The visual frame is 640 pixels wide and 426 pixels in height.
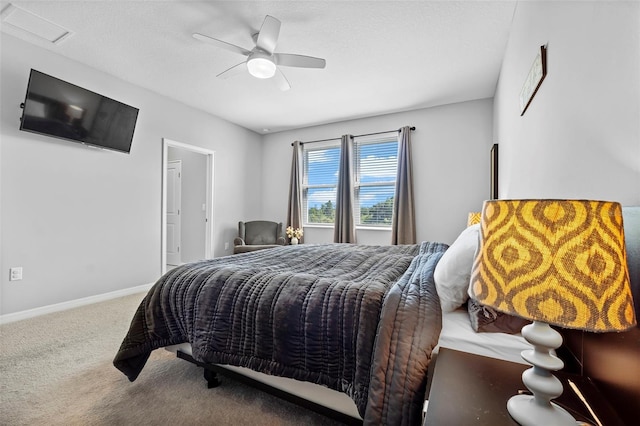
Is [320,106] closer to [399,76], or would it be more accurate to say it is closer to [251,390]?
[399,76]

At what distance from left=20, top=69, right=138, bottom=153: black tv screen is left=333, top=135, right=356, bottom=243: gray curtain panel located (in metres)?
3.08

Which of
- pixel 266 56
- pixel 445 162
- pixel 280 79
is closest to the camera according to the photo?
pixel 266 56

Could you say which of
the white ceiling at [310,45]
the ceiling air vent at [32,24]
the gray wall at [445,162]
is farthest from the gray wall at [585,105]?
the ceiling air vent at [32,24]

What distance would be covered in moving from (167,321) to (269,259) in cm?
75

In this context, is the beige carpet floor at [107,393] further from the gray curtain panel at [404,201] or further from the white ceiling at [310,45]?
the gray curtain panel at [404,201]

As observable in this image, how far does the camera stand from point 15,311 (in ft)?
8.96

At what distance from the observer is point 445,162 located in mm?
4215

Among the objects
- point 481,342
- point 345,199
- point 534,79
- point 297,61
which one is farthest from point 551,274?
point 345,199

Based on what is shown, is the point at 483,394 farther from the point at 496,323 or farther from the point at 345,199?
the point at 345,199

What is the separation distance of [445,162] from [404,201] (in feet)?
2.73

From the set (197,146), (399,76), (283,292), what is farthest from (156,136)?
(283,292)

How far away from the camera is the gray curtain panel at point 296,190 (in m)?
5.32

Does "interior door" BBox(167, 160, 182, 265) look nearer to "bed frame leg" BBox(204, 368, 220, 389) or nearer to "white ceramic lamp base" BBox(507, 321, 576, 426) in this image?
"bed frame leg" BBox(204, 368, 220, 389)

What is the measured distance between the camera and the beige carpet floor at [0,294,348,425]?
1.45 meters
